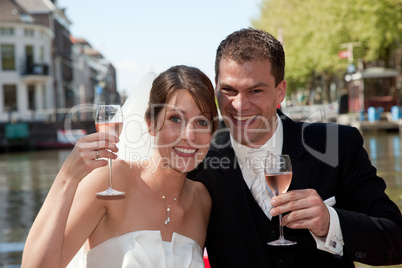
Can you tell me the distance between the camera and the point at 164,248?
2883mm

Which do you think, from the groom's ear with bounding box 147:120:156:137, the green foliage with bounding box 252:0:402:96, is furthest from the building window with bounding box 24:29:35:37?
the groom's ear with bounding box 147:120:156:137

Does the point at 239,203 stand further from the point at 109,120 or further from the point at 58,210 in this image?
the point at 58,210

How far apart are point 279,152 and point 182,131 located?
0.66 m

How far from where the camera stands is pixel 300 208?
2303 mm

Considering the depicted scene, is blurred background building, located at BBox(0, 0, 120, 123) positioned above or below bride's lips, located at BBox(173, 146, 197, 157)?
above

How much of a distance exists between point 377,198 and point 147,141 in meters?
1.86

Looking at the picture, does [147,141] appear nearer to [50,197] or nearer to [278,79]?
[278,79]

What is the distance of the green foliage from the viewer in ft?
80.9

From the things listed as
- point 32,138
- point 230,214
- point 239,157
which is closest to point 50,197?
point 230,214

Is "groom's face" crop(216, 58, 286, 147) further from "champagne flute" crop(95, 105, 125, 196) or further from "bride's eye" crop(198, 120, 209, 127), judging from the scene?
"champagne flute" crop(95, 105, 125, 196)

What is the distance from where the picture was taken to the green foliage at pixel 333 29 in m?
24.7

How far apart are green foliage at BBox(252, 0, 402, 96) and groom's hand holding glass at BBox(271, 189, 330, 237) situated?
23.0m

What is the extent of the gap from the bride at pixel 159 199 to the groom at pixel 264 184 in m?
0.19

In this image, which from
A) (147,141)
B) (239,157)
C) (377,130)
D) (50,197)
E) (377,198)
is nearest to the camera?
(50,197)
